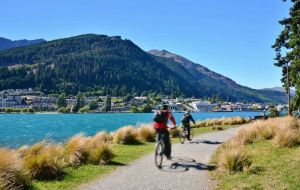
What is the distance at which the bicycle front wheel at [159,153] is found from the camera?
15073 millimetres

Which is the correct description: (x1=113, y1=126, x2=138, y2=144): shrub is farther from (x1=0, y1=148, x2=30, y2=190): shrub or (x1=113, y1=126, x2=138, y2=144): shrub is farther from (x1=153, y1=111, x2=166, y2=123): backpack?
(x1=0, y1=148, x2=30, y2=190): shrub

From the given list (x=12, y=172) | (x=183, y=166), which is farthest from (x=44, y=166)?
(x=183, y=166)

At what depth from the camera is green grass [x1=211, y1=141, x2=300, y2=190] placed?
11531 mm

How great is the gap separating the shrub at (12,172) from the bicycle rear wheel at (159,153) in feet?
16.6

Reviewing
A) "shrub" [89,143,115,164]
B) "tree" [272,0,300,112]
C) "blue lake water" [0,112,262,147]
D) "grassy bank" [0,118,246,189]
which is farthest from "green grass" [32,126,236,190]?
"tree" [272,0,300,112]

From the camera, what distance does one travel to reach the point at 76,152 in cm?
1605

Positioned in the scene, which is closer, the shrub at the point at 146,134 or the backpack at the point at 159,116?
the backpack at the point at 159,116

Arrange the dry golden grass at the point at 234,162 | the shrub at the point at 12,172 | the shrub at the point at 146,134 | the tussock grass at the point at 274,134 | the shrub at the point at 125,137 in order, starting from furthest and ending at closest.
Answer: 1. the shrub at the point at 146,134
2. the shrub at the point at 125,137
3. the tussock grass at the point at 274,134
4. the dry golden grass at the point at 234,162
5. the shrub at the point at 12,172

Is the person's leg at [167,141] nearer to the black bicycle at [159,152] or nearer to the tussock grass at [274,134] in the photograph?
the black bicycle at [159,152]

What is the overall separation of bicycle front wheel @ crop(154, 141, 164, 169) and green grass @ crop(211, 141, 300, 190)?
2.15 metres

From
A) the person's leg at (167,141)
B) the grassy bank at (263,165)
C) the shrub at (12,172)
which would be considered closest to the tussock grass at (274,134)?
the grassy bank at (263,165)

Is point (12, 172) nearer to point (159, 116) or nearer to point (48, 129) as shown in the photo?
point (159, 116)

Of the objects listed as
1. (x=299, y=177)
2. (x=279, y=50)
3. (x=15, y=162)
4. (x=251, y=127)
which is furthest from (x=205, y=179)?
(x=279, y=50)

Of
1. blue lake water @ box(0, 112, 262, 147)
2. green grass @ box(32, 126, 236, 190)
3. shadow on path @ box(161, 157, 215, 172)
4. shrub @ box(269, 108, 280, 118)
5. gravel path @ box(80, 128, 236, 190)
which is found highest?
shrub @ box(269, 108, 280, 118)
